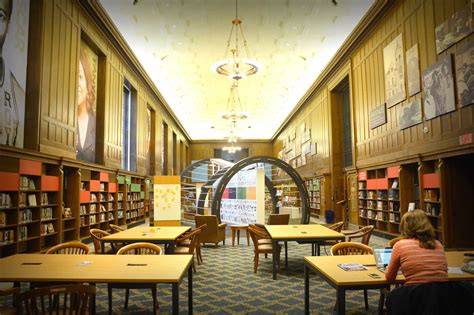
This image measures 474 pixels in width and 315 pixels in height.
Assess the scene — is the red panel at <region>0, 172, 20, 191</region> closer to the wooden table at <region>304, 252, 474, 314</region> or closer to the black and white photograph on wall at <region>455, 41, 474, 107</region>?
the wooden table at <region>304, 252, 474, 314</region>

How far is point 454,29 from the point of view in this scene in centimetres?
758

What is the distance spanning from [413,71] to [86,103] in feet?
30.0

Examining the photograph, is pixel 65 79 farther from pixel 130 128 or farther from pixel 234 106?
pixel 234 106

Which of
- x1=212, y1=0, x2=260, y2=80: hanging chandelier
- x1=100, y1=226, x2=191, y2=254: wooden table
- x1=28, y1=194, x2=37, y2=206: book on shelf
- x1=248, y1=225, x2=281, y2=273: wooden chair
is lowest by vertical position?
x1=248, y1=225, x2=281, y2=273: wooden chair

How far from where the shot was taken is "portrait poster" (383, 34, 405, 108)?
984 centimetres

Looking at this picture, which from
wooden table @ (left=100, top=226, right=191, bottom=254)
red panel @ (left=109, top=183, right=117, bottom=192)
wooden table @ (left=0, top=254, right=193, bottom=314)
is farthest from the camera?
red panel @ (left=109, top=183, right=117, bottom=192)

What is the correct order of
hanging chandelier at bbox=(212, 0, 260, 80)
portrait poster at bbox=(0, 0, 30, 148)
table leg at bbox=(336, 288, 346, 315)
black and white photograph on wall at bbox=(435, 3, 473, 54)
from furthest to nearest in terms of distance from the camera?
hanging chandelier at bbox=(212, 0, 260, 80) < black and white photograph on wall at bbox=(435, 3, 473, 54) < portrait poster at bbox=(0, 0, 30, 148) < table leg at bbox=(336, 288, 346, 315)

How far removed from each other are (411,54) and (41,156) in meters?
8.93

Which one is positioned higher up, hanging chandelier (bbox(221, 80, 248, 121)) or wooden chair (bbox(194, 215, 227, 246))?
hanging chandelier (bbox(221, 80, 248, 121))

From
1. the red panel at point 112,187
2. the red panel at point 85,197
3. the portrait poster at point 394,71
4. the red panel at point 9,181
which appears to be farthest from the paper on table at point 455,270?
the red panel at point 112,187

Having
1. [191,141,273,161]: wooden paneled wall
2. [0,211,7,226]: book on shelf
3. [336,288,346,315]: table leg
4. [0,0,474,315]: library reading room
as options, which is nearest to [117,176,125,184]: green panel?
[0,0,474,315]: library reading room

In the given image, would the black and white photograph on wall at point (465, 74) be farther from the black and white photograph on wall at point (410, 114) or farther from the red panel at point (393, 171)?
the red panel at point (393, 171)

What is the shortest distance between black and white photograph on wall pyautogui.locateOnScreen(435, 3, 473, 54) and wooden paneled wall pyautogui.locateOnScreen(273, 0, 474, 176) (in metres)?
0.11

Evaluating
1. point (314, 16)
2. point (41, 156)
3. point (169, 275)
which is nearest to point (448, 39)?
point (314, 16)
